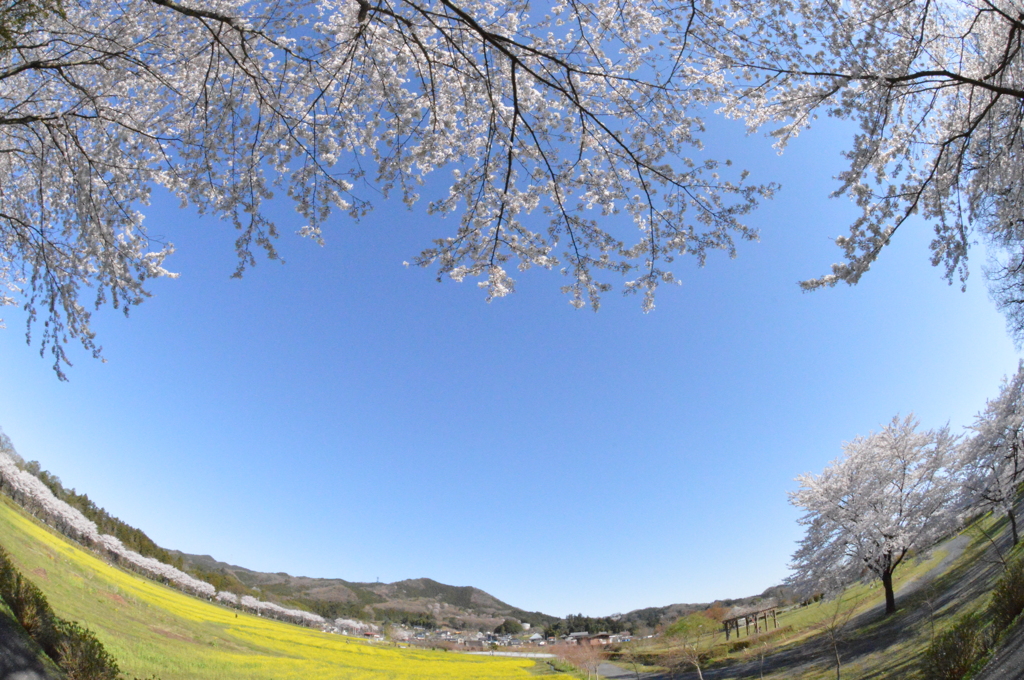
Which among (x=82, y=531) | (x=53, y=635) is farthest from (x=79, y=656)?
(x=82, y=531)

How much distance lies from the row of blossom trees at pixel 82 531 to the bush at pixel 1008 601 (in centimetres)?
4984

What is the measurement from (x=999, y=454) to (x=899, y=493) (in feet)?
13.3

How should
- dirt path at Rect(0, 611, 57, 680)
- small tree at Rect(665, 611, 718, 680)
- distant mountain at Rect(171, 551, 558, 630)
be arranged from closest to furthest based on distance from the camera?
dirt path at Rect(0, 611, 57, 680)
small tree at Rect(665, 611, 718, 680)
distant mountain at Rect(171, 551, 558, 630)

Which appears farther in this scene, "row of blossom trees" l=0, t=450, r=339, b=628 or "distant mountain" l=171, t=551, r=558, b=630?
"distant mountain" l=171, t=551, r=558, b=630

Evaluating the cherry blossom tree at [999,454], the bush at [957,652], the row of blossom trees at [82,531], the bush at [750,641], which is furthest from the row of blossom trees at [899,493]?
the row of blossom trees at [82,531]

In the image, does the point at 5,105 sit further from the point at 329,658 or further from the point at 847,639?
the point at 329,658

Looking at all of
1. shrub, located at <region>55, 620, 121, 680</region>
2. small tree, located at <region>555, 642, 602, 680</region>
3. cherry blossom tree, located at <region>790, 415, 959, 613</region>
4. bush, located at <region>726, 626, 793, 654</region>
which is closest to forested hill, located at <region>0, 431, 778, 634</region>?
small tree, located at <region>555, 642, 602, 680</region>

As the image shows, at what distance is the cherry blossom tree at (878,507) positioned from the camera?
16.7m

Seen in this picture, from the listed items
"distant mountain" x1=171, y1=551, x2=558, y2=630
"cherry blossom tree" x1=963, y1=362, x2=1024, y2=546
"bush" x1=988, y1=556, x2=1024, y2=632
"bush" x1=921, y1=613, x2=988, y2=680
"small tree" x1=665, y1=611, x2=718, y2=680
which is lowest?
"distant mountain" x1=171, y1=551, x2=558, y2=630

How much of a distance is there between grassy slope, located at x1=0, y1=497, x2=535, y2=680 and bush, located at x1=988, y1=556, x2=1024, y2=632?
843 inches

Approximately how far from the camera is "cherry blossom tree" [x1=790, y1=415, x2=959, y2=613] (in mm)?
16672

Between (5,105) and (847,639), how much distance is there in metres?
27.5

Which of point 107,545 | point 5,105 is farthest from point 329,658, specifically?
point 5,105

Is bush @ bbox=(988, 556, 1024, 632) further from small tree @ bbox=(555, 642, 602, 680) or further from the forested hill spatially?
the forested hill
